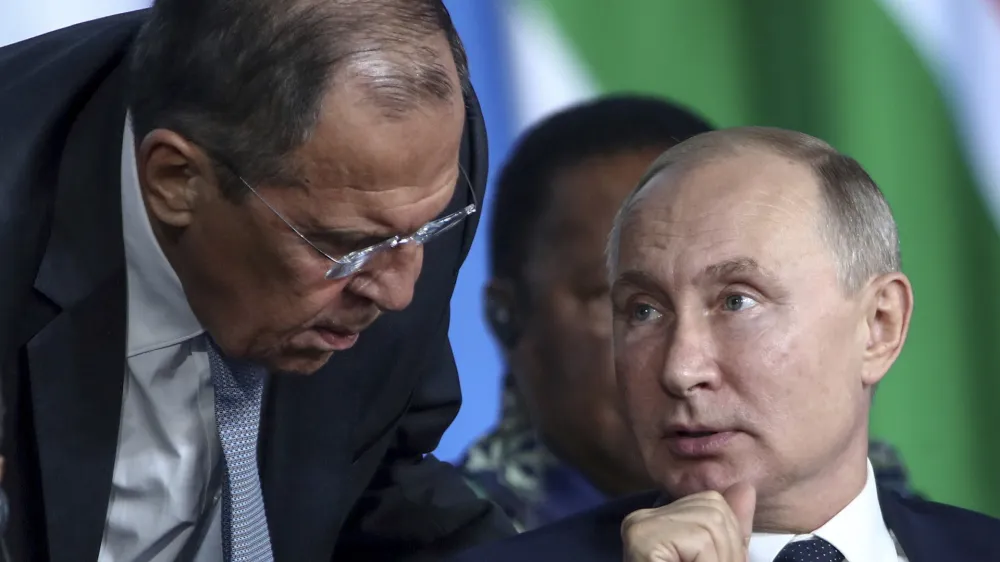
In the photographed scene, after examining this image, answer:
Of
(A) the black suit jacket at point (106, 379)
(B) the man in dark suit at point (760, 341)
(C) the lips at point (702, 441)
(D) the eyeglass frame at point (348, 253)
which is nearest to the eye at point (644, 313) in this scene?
(B) the man in dark suit at point (760, 341)

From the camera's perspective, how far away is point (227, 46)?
150 cm

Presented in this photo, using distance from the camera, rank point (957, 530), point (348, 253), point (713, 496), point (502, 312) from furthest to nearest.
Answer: point (502, 312) < point (957, 530) < point (348, 253) < point (713, 496)

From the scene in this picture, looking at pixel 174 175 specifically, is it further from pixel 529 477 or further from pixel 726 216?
pixel 529 477

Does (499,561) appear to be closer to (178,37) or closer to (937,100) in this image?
(178,37)

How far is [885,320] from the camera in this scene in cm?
155

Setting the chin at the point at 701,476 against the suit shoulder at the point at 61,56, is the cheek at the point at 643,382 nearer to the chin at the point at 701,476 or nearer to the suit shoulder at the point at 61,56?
the chin at the point at 701,476

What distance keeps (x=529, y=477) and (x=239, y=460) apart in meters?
0.66

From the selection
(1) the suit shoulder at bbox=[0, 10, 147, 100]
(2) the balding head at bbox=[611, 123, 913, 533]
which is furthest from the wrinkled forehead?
(1) the suit shoulder at bbox=[0, 10, 147, 100]

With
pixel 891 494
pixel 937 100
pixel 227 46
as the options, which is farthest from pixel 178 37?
pixel 937 100

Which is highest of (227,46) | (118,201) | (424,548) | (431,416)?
(227,46)

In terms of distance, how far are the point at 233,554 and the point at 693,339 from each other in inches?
20.4

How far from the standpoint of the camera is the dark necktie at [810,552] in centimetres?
149

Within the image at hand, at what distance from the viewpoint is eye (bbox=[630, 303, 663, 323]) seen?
4.98 ft

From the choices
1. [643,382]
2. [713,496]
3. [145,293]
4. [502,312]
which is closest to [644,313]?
[643,382]
